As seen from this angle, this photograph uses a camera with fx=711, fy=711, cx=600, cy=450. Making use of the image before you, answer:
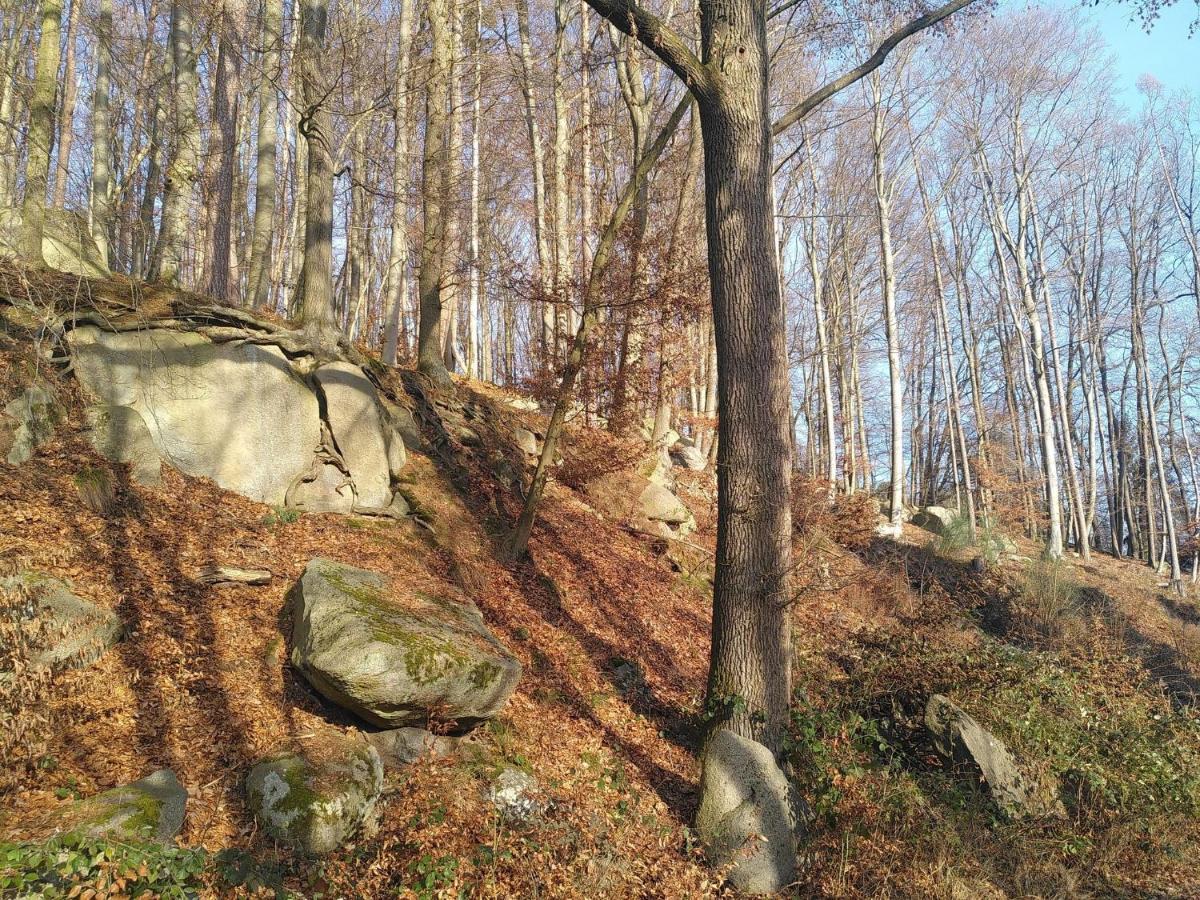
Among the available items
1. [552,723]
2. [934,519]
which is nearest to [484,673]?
[552,723]

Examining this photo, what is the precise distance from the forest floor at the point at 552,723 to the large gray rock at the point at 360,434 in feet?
1.25

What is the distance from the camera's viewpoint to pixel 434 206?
1092cm

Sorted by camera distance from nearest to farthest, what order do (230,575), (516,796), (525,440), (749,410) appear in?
1. (516,796)
2. (749,410)
3. (230,575)
4. (525,440)

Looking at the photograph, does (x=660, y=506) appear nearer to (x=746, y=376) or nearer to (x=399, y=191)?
(x=746, y=376)

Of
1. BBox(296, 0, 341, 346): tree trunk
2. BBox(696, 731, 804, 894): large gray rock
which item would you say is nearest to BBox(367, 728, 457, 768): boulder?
BBox(696, 731, 804, 894): large gray rock

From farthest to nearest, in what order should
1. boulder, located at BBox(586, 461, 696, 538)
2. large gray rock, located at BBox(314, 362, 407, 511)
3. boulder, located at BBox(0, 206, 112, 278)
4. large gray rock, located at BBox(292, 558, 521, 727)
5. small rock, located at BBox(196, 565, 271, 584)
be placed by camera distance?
boulder, located at BBox(586, 461, 696, 538)
boulder, located at BBox(0, 206, 112, 278)
large gray rock, located at BBox(314, 362, 407, 511)
small rock, located at BBox(196, 565, 271, 584)
large gray rock, located at BBox(292, 558, 521, 727)

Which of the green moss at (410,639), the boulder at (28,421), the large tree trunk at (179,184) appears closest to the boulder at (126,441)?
the boulder at (28,421)

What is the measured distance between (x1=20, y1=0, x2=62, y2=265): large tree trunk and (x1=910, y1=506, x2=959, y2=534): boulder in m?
18.2

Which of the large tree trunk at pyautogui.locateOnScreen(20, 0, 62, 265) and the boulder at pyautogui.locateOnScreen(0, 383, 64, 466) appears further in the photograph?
the large tree trunk at pyautogui.locateOnScreen(20, 0, 62, 265)

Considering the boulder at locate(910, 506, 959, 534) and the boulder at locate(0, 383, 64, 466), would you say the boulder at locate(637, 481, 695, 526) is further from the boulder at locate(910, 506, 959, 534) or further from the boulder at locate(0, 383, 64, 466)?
the boulder at locate(910, 506, 959, 534)

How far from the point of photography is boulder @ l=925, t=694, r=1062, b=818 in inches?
245

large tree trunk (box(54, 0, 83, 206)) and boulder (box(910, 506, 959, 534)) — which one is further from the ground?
large tree trunk (box(54, 0, 83, 206))

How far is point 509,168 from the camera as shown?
2239 cm

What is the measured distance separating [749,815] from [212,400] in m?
6.60
